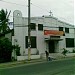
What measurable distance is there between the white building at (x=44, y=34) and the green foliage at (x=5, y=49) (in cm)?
285

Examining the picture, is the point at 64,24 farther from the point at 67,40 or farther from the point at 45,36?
the point at 45,36

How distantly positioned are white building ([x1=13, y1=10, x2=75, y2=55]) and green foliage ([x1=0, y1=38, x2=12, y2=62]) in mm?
2848

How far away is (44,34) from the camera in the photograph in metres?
48.8

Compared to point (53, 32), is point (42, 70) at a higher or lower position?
lower

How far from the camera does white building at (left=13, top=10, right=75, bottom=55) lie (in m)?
45.8

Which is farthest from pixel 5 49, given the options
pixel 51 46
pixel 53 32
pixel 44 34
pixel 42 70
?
pixel 42 70

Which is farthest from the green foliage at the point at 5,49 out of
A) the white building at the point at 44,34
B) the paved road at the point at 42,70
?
the paved road at the point at 42,70

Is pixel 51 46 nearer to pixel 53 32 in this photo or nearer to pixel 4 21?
pixel 53 32

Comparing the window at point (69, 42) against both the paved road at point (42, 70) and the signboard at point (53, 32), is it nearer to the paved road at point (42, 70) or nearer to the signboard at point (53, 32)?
the signboard at point (53, 32)

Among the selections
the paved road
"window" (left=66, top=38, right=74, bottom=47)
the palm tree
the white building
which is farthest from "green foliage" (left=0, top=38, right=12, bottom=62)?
"window" (left=66, top=38, right=74, bottom=47)

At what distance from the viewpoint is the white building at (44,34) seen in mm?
45844

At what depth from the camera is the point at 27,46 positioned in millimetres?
46344

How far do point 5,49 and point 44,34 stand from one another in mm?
9345

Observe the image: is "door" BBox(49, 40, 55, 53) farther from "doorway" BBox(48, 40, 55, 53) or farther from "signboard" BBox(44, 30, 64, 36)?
"signboard" BBox(44, 30, 64, 36)
